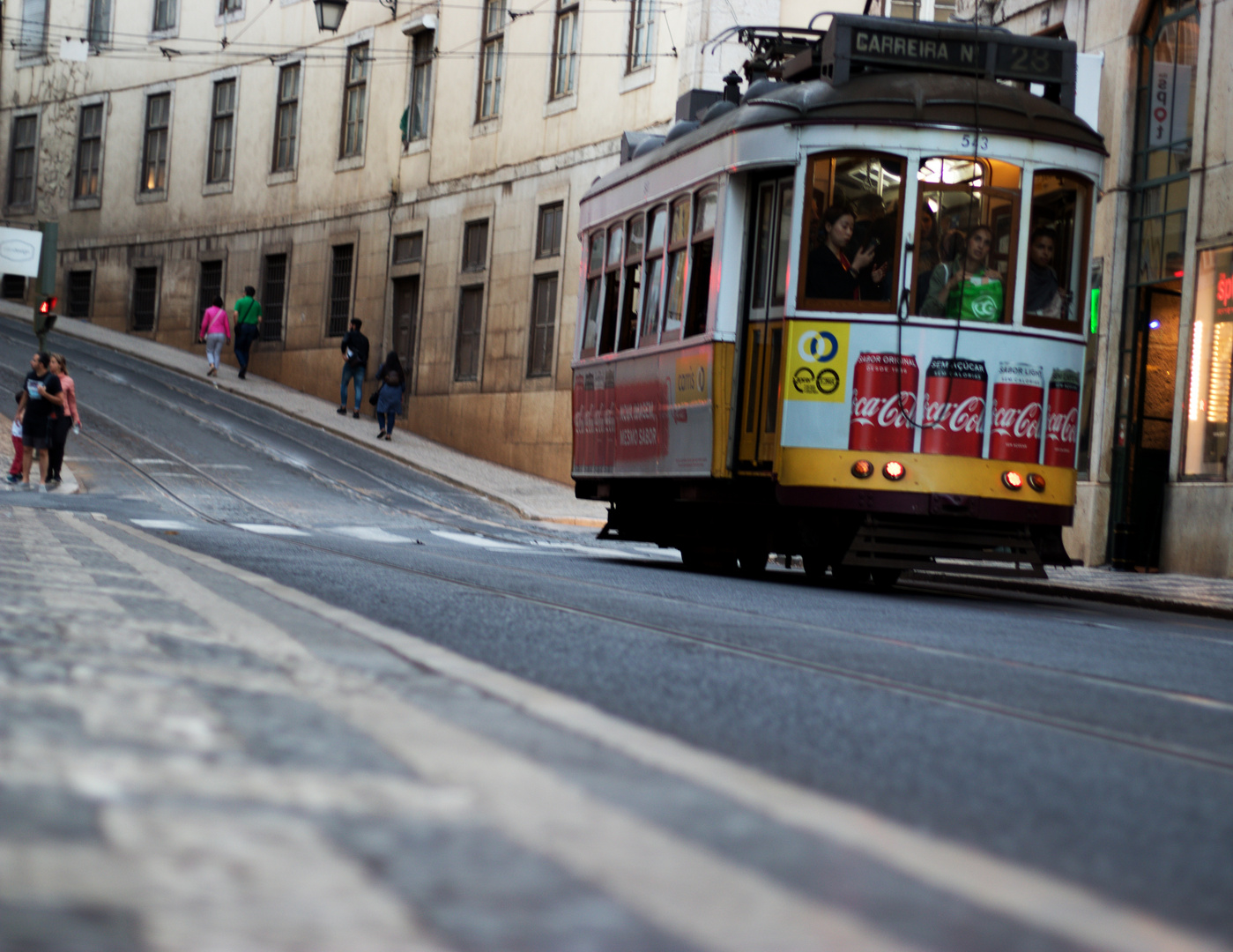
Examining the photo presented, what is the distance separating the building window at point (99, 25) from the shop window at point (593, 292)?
35056mm

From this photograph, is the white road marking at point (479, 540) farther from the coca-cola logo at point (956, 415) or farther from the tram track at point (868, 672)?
the coca-cola logo at point (956, 415)

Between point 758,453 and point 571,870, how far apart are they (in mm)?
10446

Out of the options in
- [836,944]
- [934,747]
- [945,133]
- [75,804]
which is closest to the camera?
[836,944]

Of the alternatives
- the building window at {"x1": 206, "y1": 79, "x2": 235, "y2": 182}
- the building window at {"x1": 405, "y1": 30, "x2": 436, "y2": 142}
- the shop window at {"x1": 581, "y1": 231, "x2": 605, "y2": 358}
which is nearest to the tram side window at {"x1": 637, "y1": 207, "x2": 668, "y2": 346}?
the shop window at {"x1": 581, "y1": 231, "x2": 605, "y2": 358}

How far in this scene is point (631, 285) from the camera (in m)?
15.7

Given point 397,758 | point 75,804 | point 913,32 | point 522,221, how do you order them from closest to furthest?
point 75,804, point 397,758, point 913,32, point 522,221

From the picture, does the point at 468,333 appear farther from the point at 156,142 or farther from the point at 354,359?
the point at 156,142

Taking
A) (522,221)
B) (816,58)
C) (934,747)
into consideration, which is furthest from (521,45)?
(934,747)

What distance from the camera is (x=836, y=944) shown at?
2607 mm

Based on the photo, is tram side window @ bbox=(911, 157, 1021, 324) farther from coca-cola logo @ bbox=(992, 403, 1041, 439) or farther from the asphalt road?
the asphalt road

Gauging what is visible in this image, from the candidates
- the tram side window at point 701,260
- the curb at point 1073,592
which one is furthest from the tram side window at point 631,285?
the curb at point 1073,592

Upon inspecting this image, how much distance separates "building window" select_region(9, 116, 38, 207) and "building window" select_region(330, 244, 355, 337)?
14.4 meters

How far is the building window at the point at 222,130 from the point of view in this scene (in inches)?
1724

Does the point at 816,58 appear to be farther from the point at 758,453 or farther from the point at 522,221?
the point at 522,221
